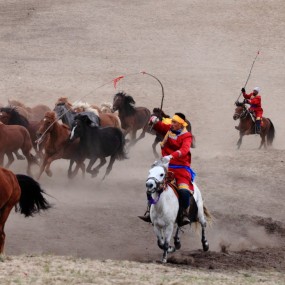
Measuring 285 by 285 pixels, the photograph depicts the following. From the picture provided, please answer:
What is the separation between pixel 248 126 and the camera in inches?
1049

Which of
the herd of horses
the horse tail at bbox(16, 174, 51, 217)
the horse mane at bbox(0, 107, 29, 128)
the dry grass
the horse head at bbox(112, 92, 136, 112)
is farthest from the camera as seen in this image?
the horse head at bbox(112, 92, 136, 112)

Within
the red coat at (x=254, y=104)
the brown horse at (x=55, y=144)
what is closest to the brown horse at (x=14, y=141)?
the brown horse at (x=55, y=144)

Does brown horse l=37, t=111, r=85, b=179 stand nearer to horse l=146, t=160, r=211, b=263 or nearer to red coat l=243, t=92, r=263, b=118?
horse l=146, t=160, r=211, b=263

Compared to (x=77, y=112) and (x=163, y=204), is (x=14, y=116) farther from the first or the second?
(x=163, y=204)

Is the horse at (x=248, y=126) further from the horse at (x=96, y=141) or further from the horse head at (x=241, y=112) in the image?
the horse at (x=96, y=141)

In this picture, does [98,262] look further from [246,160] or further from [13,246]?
[246,160]

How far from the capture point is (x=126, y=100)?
25500 millimetres

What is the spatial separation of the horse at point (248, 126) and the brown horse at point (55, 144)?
791 centimetres

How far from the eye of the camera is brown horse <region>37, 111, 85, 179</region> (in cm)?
1900

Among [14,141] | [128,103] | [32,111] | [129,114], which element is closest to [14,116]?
[14,141]

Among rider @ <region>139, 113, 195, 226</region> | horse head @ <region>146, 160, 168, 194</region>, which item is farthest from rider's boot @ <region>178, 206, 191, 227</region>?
horse head @ <region>146, 160, 168, 194</region>

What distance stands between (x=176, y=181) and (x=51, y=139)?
22.1 feet

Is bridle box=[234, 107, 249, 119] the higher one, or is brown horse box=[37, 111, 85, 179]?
bridle box=[234, 107, 249, 119]

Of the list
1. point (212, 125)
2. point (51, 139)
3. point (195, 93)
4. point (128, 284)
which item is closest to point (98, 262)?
point (128, 284)
